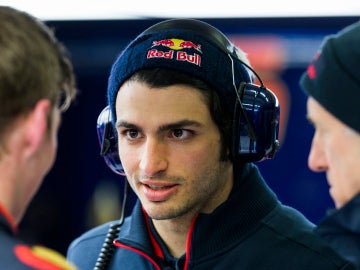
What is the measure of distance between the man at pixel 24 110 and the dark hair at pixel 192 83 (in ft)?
2.33

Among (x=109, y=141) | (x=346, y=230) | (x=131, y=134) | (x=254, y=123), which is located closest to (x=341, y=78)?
(x=346, y=230)

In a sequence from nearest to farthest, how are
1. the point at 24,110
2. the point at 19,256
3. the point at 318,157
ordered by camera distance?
the point at 19,256 < the point at 24,110 < the point at 318,157

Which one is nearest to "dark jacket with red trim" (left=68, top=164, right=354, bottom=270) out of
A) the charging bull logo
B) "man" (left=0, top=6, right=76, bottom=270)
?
the charging bull logo

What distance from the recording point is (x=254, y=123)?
7.35ft

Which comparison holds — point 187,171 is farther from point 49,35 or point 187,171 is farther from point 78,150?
point 78,150

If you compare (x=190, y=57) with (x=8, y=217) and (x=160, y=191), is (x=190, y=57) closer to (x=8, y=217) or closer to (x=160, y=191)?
(x=160, y=191)

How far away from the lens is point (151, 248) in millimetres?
2352

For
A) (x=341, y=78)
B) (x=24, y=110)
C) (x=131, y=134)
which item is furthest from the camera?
(x=131, y=134)

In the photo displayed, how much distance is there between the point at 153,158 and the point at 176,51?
336 millimetres

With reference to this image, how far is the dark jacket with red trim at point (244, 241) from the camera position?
2.22m

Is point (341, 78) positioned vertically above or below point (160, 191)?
above

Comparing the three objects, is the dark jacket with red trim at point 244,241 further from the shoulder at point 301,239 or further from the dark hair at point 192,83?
Result: the dark hair at point 192,83

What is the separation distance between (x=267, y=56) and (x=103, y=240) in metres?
1.91

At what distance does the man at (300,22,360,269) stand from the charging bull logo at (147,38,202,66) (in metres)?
A: 0.56
